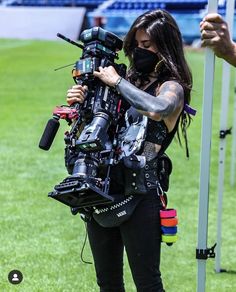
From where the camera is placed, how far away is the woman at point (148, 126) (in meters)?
3.26

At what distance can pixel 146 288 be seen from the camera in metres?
3.32

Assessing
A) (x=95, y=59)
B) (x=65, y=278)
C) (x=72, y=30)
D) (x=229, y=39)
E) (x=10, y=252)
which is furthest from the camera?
(x=72, y=30)

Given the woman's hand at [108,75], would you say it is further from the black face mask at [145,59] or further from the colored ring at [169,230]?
the colored ring at [169,230]

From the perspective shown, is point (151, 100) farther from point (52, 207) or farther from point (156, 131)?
point (52, 207)

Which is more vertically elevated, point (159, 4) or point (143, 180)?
point (159, 4)

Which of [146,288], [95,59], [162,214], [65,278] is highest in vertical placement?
[95,59]

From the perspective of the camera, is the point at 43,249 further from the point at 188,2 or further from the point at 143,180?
the point at 188,2

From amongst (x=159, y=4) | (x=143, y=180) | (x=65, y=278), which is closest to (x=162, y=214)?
(x=143, y=180)

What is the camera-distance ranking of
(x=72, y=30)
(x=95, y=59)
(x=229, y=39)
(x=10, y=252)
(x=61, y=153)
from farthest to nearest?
(x=72, y=30) → (x=61, y=153) → (x=10, y=252) → (x=95, y=59) → (x=229, y=39)

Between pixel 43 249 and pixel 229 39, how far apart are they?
349cm

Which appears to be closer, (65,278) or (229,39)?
(229,39)

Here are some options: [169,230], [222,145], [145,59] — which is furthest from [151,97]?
[222,145]

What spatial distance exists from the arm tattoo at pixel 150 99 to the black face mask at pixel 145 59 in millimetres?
231

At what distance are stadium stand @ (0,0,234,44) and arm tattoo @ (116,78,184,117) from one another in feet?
85.9
